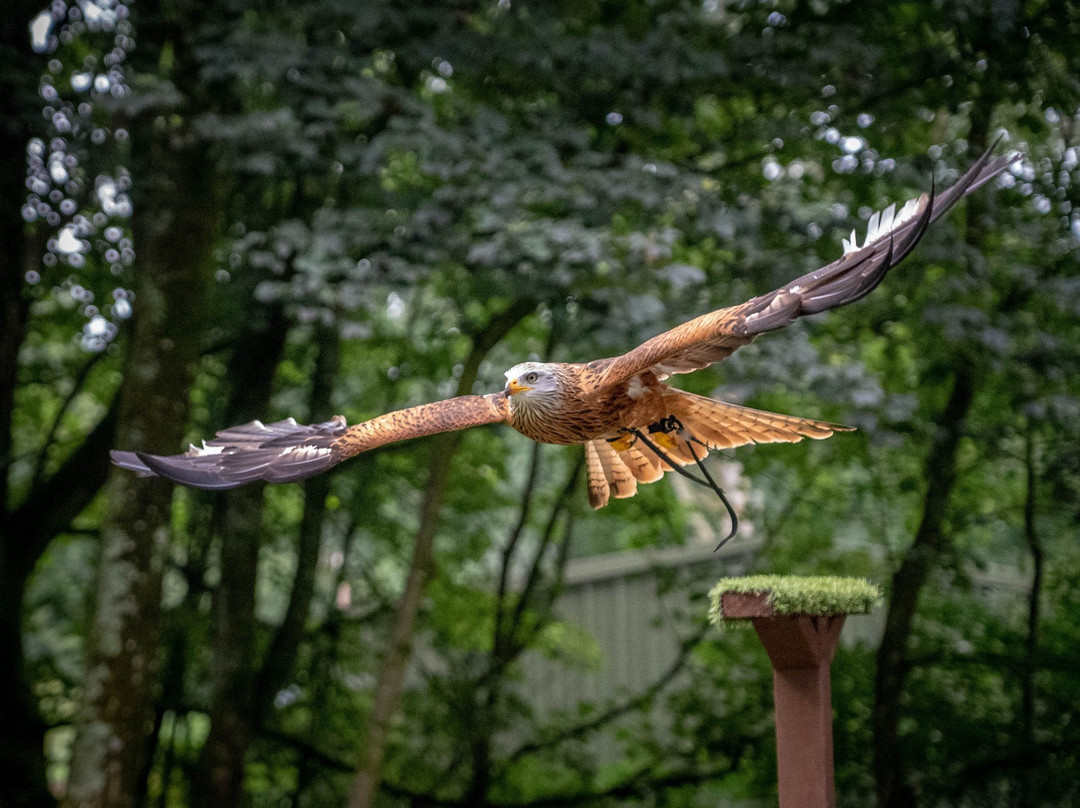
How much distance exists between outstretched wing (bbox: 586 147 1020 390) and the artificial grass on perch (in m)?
0.75

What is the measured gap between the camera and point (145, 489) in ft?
15.7

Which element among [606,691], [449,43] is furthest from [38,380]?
[606,691]

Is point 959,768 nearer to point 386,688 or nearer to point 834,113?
point 386,688

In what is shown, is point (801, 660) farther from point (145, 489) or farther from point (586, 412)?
point (145, 489)

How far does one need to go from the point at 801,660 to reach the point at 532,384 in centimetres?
104

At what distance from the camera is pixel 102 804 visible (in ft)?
14.9

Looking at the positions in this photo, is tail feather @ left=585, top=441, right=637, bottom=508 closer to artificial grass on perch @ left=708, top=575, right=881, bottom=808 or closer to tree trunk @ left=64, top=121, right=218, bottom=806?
artificial grass on perch @ left=708, top=575, right=881, bottom=808

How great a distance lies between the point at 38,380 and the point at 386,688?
3.53 meters

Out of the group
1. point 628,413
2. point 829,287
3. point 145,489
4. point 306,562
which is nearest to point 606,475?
point 628,413

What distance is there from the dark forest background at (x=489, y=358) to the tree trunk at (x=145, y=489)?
0.06 feet

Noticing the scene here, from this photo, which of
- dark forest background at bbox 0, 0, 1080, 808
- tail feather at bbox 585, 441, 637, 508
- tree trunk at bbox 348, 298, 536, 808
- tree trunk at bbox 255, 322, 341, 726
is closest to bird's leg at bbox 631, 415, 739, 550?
tail feather at bbox 585, 441, 637, 508

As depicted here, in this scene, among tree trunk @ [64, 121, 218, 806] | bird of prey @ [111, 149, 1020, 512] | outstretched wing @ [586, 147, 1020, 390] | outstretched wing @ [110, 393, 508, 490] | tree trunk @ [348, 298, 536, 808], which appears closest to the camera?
outstretched wing @ [586, 147, 1020, 390]

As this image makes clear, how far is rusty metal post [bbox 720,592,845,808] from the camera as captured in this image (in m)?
2.68

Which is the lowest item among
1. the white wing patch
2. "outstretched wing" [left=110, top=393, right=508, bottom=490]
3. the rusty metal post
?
the rusty metal post
